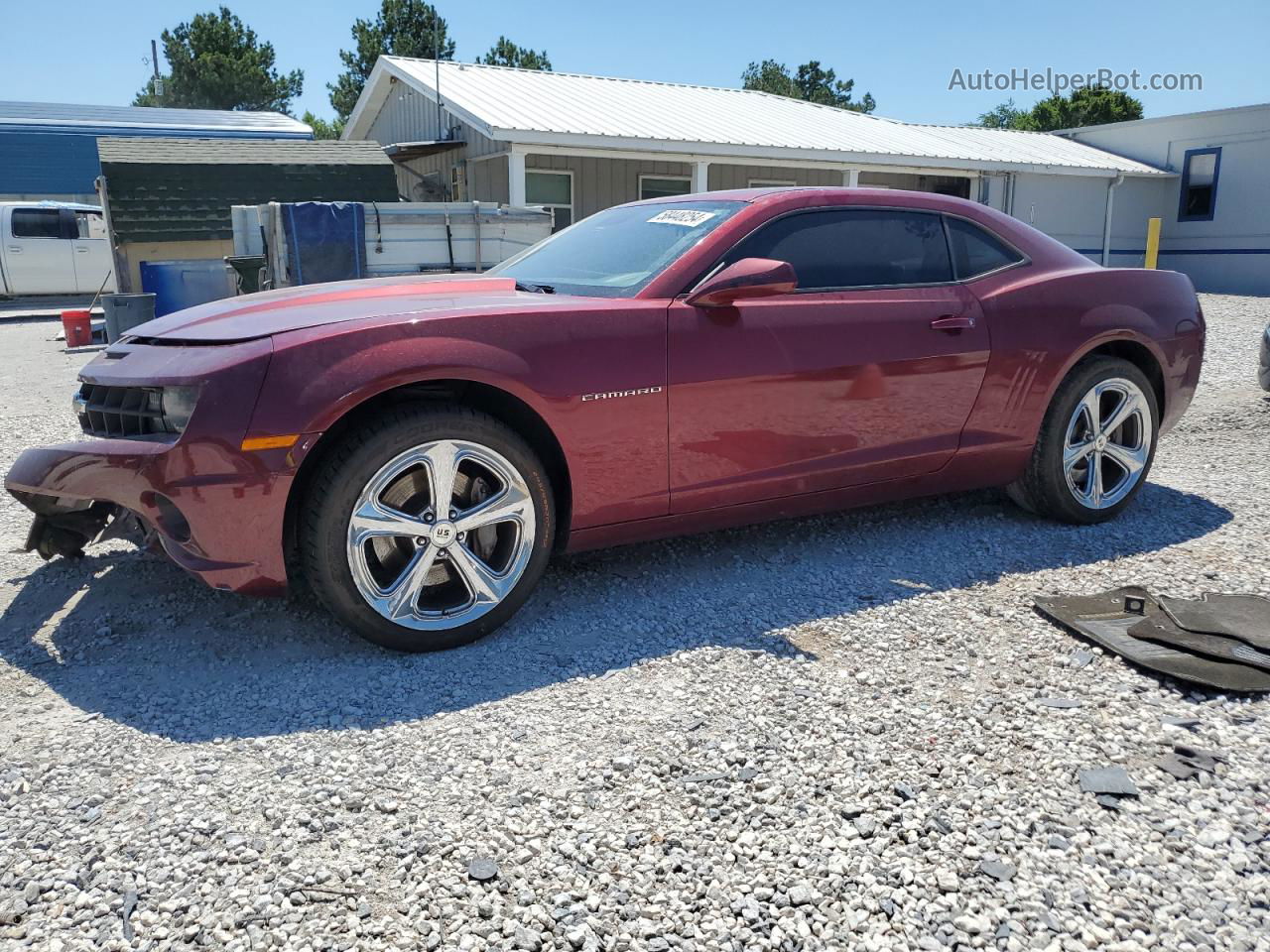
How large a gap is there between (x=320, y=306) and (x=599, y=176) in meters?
14.5

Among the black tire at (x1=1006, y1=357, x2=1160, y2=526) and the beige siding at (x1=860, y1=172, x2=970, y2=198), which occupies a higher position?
the beige siding at (x1=860, y1=172, x2=970, y2=198)

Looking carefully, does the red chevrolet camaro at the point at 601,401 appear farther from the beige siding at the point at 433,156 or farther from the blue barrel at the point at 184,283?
the beige siding at the point at 433,156

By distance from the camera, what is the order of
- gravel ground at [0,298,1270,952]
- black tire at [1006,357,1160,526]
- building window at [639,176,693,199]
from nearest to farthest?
gravel ground at [0,298,1270,952] → black tire at [1006,357,1160,526] → building window at [639,176,693,199]

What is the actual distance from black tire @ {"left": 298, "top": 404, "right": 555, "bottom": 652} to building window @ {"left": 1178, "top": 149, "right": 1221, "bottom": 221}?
2454 centimetres

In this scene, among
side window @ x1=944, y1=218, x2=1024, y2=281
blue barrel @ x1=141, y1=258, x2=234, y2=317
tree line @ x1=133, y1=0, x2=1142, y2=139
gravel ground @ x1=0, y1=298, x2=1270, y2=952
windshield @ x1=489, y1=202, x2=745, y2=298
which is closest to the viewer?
gravel ground @ x1=0, y1=298, x2=1270, y2=952

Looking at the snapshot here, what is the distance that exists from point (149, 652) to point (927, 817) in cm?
245

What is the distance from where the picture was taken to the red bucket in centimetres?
1287

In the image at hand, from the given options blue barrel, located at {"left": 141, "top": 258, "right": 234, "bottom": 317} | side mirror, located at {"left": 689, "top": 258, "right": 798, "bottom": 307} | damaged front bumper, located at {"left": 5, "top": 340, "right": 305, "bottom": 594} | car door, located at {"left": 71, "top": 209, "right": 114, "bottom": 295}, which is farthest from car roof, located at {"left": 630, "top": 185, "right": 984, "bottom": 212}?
car door, located at {"left": 71, "top": 209, "right": 114, "bottom": 295}

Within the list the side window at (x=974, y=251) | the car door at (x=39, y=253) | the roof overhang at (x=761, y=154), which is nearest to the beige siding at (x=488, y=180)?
the roof overhang at (x=761, y=154)

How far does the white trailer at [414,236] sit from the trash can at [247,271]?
0.09 metres

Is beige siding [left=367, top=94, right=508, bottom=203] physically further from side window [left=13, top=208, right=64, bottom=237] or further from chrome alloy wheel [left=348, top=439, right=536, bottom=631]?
chrome alloy wheel [left=348, top=439, right=536, bottom=631]

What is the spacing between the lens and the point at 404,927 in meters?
1.97

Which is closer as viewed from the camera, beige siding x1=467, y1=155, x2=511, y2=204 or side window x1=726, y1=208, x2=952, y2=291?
side window x1=726, y1=208, x2=952, y2=291

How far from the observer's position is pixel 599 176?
17.0 metres
